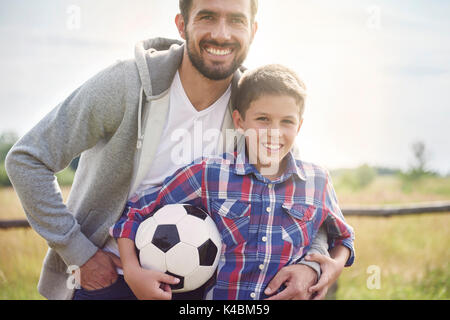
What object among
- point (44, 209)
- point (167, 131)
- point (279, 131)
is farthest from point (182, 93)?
point (44, 209)

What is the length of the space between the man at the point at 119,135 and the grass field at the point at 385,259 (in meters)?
1.85

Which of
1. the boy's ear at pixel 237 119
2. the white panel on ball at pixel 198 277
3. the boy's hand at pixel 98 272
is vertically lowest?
the boy's hand at pixel 98 272

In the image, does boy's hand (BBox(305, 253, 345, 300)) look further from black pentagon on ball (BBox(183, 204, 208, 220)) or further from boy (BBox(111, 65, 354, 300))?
black pentagon on ball (BBox(183, 204, 208, 220))

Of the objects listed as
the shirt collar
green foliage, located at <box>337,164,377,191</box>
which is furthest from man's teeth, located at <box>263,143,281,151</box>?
green foliage, located at <box>337,164,377,191</box>

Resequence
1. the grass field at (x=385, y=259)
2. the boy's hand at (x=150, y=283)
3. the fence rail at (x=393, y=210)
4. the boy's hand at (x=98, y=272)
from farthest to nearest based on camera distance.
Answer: the fence rail at (x=393, y=210)
the grass field at (x=385, y=259)
the boy's hand at (x=98, y=272)
the boy's hand at (x=150, y=283)

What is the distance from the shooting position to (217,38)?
268 centimetres

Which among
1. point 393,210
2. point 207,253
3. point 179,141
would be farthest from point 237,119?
point 393,210

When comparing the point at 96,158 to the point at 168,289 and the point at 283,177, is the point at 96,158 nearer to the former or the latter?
the point at 168,289

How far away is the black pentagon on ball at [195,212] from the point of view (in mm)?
2342

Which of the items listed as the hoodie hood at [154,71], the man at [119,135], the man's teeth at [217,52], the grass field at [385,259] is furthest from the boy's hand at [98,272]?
the grass field at [385,259]

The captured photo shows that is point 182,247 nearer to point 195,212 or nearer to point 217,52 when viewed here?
point 195,212

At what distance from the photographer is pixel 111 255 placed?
2.67 metres

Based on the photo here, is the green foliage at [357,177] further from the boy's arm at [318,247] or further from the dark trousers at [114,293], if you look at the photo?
the dark trousers at [114,293]

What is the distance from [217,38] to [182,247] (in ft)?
4.56
